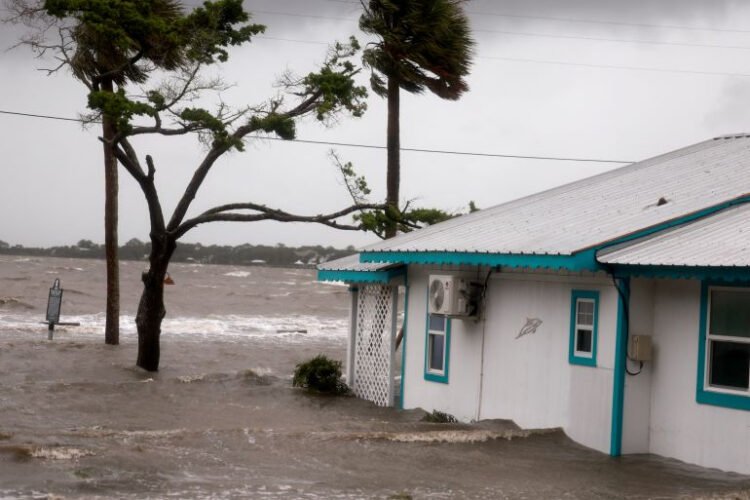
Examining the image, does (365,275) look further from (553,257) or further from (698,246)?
(698,246)

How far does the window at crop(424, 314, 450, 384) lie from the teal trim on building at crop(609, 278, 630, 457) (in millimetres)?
4356

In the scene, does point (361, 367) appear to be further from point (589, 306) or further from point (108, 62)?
point (108, 62)

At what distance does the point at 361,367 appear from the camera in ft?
66.1

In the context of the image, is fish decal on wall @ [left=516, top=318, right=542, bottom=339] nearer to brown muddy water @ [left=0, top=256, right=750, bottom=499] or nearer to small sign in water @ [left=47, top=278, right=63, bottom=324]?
brown muddy water @ [left=0, top=256, right=750, bottom=499]

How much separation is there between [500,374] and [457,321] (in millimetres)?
1479

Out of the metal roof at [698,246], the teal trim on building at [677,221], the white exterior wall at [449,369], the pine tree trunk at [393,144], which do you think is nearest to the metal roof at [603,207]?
the teal trim on building at [677,221]

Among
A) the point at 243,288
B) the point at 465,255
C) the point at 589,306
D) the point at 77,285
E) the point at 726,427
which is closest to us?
the point at 726,427

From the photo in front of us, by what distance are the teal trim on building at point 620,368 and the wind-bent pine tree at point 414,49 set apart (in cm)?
1064

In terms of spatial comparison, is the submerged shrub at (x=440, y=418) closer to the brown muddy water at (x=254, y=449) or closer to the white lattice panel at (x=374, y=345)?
the brown muddy water at (x=254, y=449)

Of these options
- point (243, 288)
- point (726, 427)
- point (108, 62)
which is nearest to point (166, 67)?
point (108, 62)

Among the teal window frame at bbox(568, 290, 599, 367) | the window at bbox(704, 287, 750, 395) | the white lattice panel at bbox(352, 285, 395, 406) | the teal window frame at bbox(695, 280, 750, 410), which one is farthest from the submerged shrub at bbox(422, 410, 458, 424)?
the window at bbox(704, 287, 750, 395)

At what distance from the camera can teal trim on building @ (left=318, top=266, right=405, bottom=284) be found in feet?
60.8

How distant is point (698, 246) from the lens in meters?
12.5

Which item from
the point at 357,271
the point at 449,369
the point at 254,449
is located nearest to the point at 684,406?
the point at 449,369
